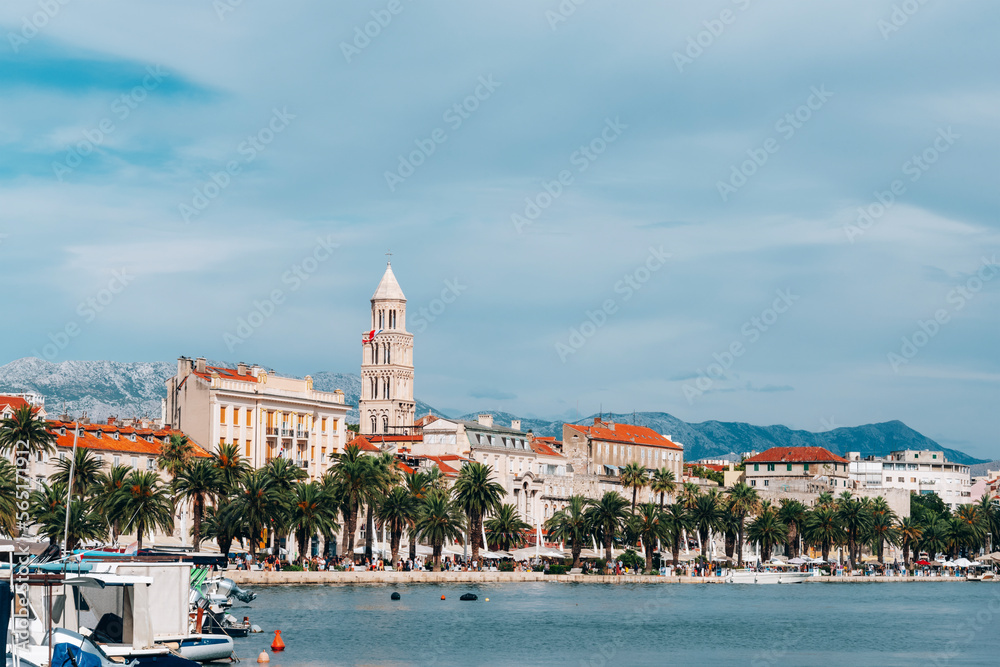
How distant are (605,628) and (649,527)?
6122 cm

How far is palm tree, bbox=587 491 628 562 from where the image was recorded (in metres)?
143

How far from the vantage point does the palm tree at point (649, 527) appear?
145 meters

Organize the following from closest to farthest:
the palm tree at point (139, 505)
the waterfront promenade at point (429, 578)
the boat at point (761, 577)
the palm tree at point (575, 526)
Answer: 1. the palm tree at point (139, 505)
2. the waterfront promenade at point (429, 578)
3. the palm tree at point (575, 526)
4. the boat at point (761, 577)

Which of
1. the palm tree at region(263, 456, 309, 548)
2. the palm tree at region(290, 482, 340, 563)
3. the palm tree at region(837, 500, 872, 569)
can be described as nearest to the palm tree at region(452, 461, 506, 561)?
the palm tree at region(290, 482, 340, 563)

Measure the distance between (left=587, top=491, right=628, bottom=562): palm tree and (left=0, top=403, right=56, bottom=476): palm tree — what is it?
6042 cm

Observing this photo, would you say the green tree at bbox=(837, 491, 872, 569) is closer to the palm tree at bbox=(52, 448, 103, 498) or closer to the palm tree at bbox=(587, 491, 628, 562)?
the palm tree at bbox=(587, 491, 628, 562)

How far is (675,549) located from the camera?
154 metres

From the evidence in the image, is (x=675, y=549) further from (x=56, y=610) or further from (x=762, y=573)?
(x=56, y=610)

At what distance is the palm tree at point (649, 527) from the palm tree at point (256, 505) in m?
45.4

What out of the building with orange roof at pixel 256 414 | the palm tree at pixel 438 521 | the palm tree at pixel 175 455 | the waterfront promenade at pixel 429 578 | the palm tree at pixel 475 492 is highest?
the building with orange roof at pixel 256 414

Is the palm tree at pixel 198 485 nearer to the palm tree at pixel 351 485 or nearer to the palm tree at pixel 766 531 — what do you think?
the palm tree at pixel 351 485

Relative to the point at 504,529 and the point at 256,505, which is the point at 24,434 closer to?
the point at 256,505

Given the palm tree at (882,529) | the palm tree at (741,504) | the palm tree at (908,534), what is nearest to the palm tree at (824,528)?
the palm tree at (882,529)

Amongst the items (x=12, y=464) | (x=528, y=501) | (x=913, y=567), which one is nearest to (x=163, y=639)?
(x=12, y=464)
